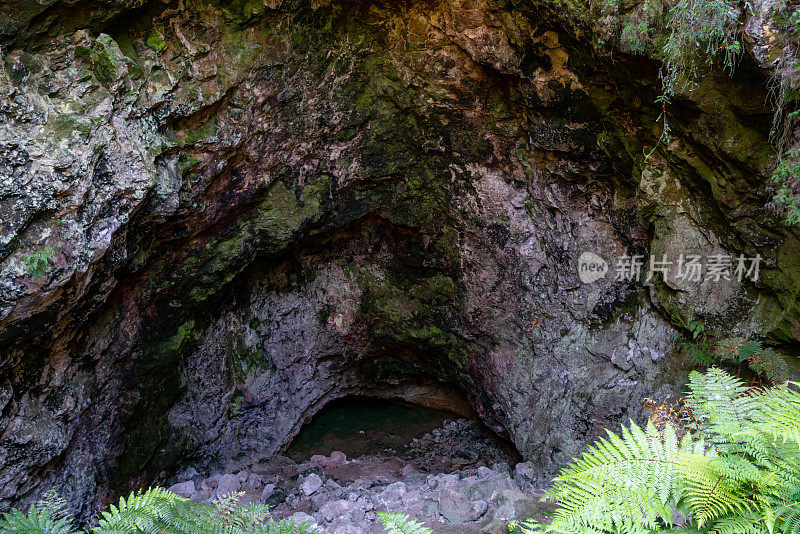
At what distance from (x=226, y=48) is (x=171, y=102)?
659 mm

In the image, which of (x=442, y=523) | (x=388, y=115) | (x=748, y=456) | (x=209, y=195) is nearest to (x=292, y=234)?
(x=209, y=195)

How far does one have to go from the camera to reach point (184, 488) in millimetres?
4926

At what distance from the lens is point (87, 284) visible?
11.5 ft

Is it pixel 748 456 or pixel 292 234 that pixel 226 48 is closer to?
pixel 292 234

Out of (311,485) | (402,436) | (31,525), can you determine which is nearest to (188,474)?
(311,485)

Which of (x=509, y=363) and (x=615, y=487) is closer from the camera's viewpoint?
(x=615, y=487)

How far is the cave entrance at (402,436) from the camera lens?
19.7 ft

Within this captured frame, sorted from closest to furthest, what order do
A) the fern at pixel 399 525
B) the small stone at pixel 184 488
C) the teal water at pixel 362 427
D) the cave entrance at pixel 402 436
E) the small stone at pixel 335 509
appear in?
the fern at pixel 399 525 < the small stone at pixel 335 509 < the small stone at pixel 184 488 < the cave entrance at pixel 402 436 < the teal water at pixel 362 427

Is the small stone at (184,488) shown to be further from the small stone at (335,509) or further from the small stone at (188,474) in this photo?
the small stone at (335,509)

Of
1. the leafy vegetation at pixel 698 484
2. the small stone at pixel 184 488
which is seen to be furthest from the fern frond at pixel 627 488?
the small stone at pixel 184 488

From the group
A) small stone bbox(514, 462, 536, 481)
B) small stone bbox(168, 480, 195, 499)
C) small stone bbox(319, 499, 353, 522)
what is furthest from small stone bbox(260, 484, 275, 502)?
small stone bbox(514, 462, 536, 481)

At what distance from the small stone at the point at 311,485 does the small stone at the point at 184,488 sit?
111 centimetres

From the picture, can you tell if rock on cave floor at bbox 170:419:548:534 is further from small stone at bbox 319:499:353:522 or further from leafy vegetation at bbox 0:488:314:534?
leafy vegetation at bbox 0:488:314:534

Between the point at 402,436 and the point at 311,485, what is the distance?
1.99 metres
